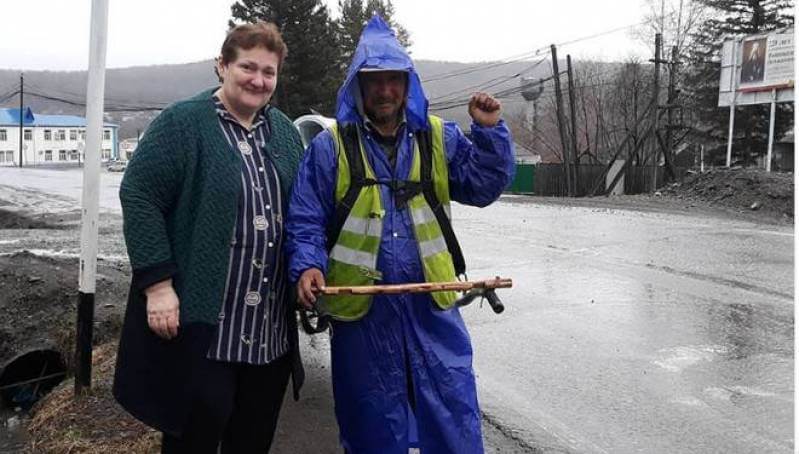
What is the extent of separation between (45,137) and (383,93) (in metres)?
124

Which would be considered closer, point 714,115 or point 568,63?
point 568,63

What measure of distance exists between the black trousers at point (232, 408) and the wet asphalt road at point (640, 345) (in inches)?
64.3

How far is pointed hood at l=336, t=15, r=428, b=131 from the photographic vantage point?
264 centimetres

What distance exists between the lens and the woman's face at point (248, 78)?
8.41ft

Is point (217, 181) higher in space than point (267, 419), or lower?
higher

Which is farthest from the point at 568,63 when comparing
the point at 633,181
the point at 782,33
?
the point at 782,33

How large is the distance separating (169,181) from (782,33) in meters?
24.2

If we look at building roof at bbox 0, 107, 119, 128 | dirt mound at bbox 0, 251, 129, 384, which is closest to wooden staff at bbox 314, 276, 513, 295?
dirt mound at bbox 0, 251, 129, 384

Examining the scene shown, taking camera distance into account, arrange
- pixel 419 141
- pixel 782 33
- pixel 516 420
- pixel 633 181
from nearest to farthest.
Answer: pixel 419 141 < pixel 516 420 < pixel 782 33 < pixel 633 181

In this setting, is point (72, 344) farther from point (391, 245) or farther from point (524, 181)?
point (524, 181)

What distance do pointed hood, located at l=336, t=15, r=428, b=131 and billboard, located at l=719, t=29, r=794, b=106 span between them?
2195 cm

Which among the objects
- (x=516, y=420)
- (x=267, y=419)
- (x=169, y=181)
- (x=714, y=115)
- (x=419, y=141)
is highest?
(x=714, y=115)

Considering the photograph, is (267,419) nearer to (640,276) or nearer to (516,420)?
(516,420)

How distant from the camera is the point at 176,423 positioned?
2557 millimetres
